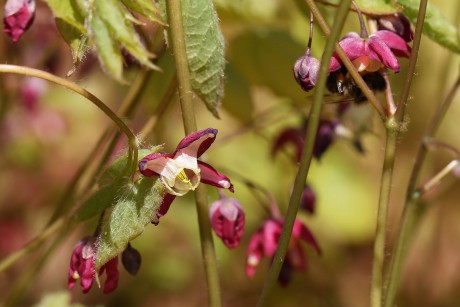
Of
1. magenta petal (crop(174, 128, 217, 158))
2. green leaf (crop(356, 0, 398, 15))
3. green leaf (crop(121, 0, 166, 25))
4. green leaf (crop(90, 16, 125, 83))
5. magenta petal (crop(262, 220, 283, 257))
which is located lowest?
magenta petal (crop(262, 220, 283, 257))

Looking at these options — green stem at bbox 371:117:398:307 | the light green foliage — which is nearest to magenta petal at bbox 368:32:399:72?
green stem at bbox 371:117:398:307

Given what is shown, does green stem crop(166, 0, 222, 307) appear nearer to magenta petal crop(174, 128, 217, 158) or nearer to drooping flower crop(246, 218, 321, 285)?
magenta petal crop(174, 128, 217, 158)

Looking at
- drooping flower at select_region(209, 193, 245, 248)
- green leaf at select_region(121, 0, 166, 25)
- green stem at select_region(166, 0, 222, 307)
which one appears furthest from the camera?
drooping flower at select_region(209, 193, 245, 248)

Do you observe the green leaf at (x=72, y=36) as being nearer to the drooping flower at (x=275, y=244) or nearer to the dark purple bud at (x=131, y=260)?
the dark purple bud at (x=131, y=260)

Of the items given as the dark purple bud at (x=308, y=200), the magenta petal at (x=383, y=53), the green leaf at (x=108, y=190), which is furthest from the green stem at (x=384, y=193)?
the dark purple bud at (x=308, y=200)

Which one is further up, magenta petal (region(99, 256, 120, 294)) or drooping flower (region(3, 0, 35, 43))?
drooping flower (region(3, 0, 35, 43))

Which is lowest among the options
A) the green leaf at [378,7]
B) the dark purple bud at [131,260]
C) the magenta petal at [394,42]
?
the dark purple bud at [131,260]

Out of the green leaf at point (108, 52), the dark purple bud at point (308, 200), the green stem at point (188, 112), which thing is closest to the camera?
the green leaf at point (108, 52)
